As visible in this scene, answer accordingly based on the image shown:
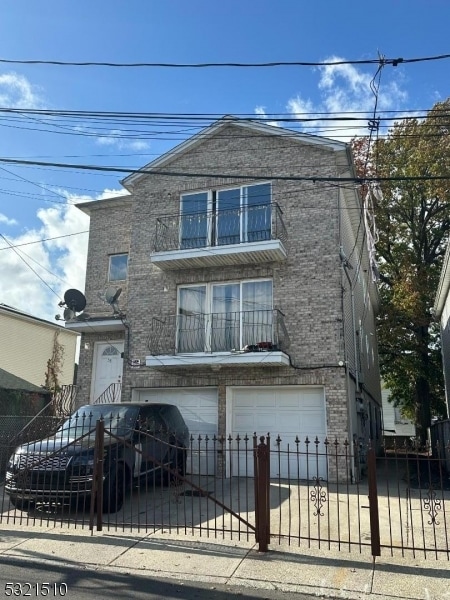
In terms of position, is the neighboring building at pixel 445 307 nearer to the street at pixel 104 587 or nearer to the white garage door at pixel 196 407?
the white garage door at pixel 196 407

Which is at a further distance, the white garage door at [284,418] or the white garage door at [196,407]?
the white garage door at [196,407]

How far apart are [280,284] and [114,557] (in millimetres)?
8611

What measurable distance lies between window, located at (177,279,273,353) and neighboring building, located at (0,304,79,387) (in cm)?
985

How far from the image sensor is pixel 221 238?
1408 cm

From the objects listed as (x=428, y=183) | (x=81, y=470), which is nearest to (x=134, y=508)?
(x=81, y=470)

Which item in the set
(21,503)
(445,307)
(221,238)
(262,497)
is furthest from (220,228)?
(445,307)

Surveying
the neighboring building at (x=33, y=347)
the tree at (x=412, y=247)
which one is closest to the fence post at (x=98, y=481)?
the neighboring building at (x=33, y=347)

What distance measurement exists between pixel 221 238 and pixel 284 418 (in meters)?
5.26

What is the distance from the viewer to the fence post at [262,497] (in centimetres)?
605

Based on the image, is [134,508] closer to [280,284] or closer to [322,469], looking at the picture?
[322,469]

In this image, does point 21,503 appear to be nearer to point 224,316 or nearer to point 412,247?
point 224,316

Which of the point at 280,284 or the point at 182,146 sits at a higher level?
the point at 182,146

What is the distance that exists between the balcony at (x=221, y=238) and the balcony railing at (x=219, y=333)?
1.50 metres

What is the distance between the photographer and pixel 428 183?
23.1 meters
